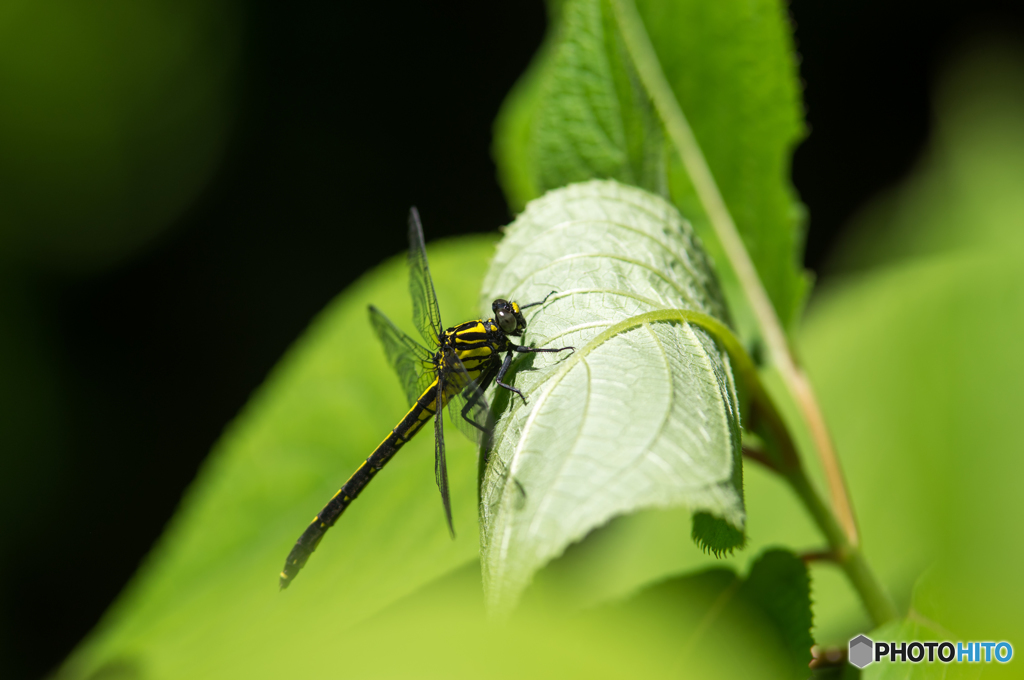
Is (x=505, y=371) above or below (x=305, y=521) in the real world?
above

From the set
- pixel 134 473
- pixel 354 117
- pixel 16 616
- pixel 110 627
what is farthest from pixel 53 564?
pixel 354 117

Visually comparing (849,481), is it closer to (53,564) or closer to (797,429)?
(797,429)

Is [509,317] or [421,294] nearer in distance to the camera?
[509,317]

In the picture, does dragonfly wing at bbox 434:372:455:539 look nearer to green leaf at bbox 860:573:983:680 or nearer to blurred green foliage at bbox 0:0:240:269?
green leaf at bbox 860:573:983:680

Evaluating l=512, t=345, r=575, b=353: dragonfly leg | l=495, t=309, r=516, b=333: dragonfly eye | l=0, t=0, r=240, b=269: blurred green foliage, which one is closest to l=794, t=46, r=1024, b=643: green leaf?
l=512, t=345, r=575, b=353: dragonfly leg

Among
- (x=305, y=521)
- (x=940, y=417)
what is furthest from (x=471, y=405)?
(x=940, y=417)
